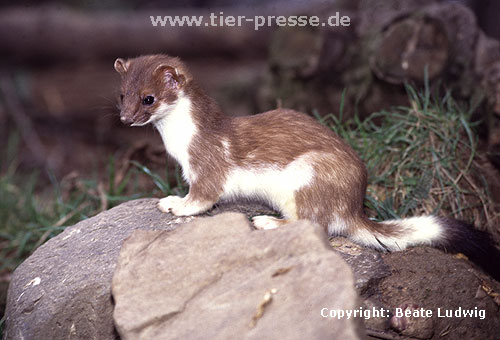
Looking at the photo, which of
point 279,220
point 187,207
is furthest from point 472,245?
point 187,207

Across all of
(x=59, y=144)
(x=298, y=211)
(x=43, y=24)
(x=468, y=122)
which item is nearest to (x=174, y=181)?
(x=298, y=211)

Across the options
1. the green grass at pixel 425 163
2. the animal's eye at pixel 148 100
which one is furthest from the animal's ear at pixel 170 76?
the green grass at pixel 425 163

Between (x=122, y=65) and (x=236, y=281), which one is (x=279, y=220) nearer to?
(x=236, y=281)

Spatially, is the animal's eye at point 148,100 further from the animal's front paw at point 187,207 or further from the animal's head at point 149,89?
the animal's front paw at point 187,207

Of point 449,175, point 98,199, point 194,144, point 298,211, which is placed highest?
point 194,144

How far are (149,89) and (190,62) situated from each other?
7.30m

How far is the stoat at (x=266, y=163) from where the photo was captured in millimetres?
3260

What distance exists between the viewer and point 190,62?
1038 cm

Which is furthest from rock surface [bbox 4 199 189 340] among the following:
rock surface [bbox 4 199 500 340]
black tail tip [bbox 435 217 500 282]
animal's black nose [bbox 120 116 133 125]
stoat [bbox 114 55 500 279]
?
black tail tip [bbox 435 217 500 282]

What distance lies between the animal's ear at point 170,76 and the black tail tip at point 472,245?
1.80 m

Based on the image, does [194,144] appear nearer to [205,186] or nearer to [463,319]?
[205,186]

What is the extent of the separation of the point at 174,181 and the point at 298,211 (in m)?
1.67

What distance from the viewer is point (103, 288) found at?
3.02 m

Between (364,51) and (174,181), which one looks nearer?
(174,181)
